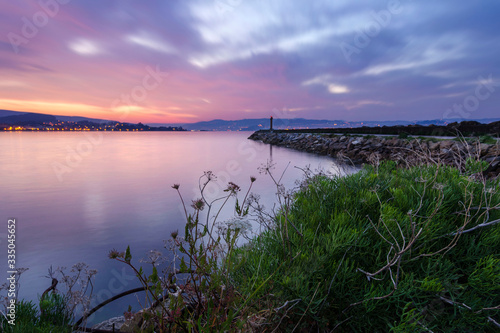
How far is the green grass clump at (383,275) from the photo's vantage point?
147cm

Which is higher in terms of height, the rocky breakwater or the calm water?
the rocky breakwater

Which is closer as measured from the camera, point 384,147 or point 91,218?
point 91,218

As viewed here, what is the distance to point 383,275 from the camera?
166 cm

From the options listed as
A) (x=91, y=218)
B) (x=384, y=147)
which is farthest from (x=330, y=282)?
(x=384, y=147)

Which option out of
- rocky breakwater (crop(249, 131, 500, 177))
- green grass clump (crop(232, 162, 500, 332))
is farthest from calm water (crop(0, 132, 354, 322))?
rocky breakwater (crop(249, 131, 500, 177))

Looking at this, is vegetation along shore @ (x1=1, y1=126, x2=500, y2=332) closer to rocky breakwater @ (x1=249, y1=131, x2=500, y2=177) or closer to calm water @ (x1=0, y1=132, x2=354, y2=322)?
rocky breakwater @ (x1=249, y1=131, x2=500, y2=177)

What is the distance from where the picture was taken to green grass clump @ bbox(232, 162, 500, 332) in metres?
1.47

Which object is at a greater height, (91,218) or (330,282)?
(330,282)

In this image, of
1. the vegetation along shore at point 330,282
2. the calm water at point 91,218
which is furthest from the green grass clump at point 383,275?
the calm water at point 91,218

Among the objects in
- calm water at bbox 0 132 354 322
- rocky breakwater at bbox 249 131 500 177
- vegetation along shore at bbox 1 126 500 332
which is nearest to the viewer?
vegetation along shore at bbox 1 126 500 332

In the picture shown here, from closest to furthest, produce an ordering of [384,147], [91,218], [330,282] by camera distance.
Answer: [330,282] < [91,218] < [384,147]

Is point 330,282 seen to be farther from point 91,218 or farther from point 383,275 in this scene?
point 91,218

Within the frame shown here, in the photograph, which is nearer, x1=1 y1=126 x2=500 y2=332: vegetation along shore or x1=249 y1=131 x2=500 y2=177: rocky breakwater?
x1=1 y1=126 x2=500 y2=332: vegetation along shore

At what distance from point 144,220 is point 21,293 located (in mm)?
3266
